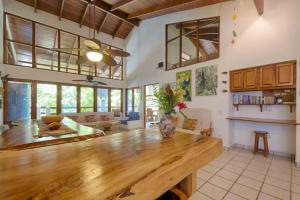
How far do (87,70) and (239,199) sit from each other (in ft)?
25.7

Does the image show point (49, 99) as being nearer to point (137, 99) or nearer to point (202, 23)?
point (137, 99)

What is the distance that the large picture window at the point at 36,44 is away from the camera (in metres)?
5.88

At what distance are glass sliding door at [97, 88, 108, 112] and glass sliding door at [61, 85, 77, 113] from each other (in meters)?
1.17

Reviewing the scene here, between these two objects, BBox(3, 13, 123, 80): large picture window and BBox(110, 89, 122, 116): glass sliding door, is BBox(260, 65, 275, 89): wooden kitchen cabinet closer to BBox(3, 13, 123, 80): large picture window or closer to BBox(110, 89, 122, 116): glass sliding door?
BBox(3, 13, 123, 80): large picture window

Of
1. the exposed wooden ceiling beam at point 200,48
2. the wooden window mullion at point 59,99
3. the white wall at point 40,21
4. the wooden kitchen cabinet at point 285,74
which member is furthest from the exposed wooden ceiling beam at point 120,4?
the wooden kitchen cabinet at point 285,74

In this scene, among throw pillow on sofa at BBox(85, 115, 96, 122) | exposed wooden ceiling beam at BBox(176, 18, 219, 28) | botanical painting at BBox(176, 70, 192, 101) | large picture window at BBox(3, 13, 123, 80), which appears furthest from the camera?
throw pillow on sofa at BBox(85, 115, 96, 122)


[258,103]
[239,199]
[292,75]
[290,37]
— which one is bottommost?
[239,199]

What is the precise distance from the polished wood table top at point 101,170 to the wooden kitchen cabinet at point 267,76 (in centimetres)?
317

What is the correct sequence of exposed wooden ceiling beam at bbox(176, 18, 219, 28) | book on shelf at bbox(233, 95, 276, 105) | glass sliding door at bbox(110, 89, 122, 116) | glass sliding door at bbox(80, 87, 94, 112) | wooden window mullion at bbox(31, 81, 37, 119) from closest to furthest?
1. book on shelf at bbox(233, 95, 276, 105)
2. exposed wooden ceiling beam at bbox(176, 18, 219, 28)
3. wooden window mullion at bbox(31, 81, 37, 119)
4. glass sliding door at bbox(80, 87, 94, 112)
5. glass sliding door at bbox(110, 89, 122, 116)

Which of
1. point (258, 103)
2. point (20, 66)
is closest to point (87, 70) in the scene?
point (20, 66)

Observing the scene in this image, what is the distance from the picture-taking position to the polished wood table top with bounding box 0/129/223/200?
2.16ft

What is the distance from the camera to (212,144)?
1392mm

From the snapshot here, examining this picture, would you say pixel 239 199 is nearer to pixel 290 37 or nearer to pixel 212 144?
pixel 212 144

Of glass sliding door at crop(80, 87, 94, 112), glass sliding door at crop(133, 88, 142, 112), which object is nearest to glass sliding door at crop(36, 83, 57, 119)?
glass sliding door at crop(80, 87, 94, 112)
